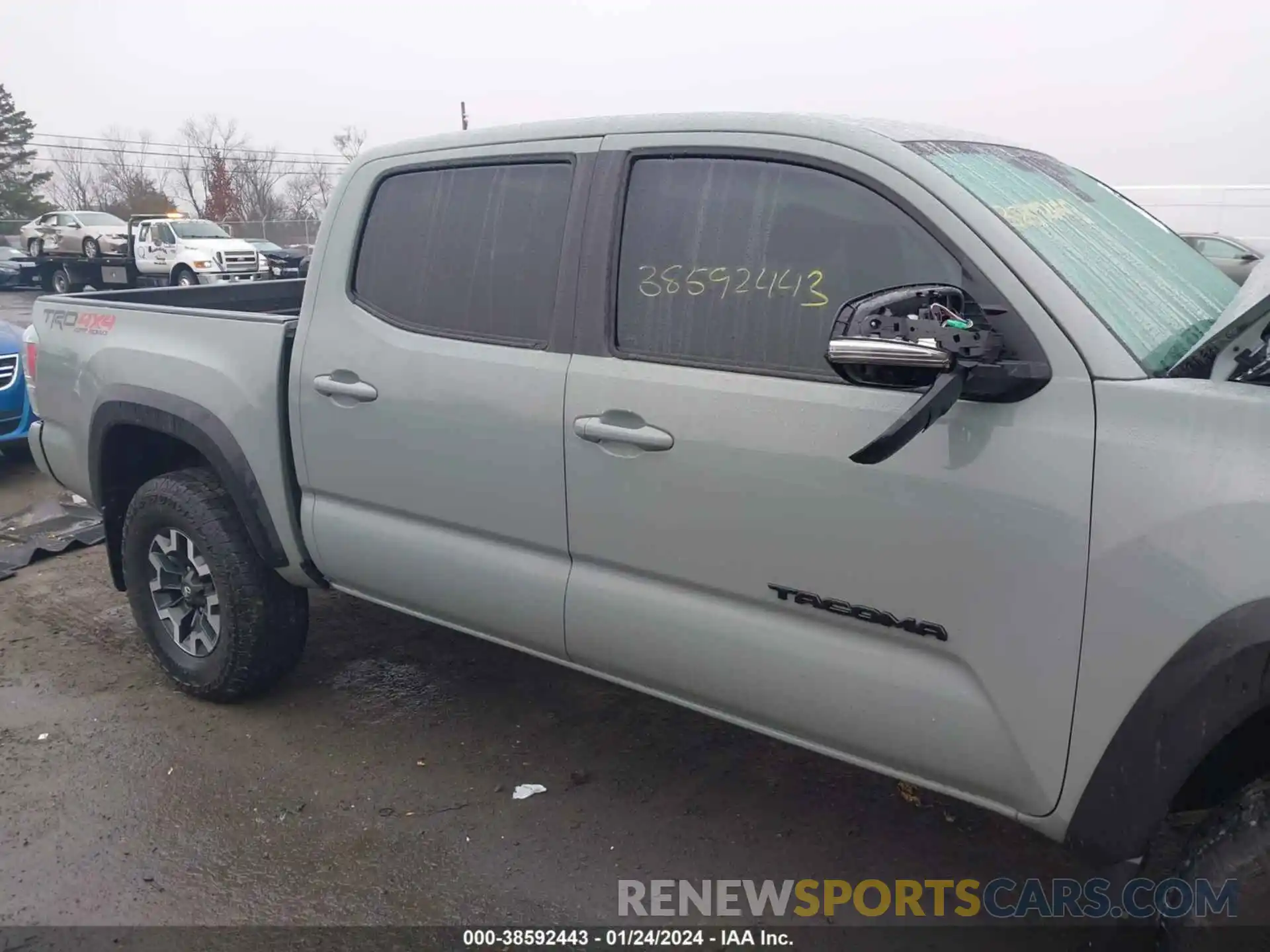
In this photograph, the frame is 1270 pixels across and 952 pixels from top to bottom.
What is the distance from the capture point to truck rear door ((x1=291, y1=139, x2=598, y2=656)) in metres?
2.78

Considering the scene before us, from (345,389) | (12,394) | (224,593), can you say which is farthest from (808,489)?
(12,394)

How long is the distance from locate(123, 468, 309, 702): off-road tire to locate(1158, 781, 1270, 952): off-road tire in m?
2.94

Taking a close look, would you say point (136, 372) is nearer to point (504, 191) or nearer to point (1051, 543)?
point (504, 191)

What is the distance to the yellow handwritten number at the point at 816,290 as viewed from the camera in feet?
7.58

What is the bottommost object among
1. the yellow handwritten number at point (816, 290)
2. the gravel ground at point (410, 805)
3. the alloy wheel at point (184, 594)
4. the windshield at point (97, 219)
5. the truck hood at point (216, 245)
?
the gravel ground at point (410, 805)

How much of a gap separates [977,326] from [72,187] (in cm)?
6957

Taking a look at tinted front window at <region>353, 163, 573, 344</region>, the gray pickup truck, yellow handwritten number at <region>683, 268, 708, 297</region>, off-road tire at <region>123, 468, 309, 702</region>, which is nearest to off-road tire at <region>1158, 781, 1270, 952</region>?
the gray pickup truck

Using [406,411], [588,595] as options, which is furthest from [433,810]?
[406,411]

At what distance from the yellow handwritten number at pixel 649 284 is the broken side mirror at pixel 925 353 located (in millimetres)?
742

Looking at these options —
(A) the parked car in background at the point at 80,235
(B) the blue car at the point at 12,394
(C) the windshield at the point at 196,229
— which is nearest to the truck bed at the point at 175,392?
(B) the blue car at the point at 12,394

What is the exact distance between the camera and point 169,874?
288 cm

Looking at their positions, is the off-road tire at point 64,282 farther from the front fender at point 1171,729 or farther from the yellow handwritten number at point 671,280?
the front fender at point 1171,729

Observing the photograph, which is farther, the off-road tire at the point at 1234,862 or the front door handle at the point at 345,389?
the front door handle at the point at 345,389

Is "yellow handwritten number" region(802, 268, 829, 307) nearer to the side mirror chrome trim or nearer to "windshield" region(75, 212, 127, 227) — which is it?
the side mirror chrome trim
